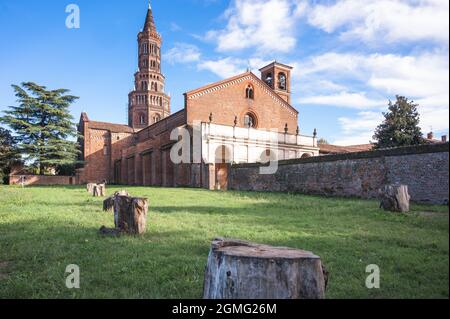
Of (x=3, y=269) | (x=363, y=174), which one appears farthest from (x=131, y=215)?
(x=363, y=174)

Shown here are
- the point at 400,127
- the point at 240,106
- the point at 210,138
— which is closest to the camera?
the point at 400,127

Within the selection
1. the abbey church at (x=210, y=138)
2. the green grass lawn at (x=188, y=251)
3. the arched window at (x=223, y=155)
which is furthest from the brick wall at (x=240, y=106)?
the green grass lawn at (x=188, y=251)

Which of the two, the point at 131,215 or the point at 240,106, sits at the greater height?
the point at 240,106

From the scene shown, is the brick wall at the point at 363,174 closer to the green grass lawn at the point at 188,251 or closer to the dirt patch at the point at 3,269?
the green grass lawn at the point at 188,251

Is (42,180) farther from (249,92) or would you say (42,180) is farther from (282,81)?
(282,81)

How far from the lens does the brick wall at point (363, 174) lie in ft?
43.4

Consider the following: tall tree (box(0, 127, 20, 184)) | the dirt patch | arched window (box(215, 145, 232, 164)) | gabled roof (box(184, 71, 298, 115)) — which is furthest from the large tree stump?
tall tree (box(0, 127, 20, 184))

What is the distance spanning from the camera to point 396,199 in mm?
10125

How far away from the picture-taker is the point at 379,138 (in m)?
25.7

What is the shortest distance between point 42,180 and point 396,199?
38.1m

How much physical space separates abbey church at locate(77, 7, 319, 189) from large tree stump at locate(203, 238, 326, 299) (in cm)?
2370

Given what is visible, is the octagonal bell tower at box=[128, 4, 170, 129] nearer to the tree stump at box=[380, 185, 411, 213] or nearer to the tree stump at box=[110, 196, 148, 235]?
the tree stump at box=[380, 185, 411, 213]

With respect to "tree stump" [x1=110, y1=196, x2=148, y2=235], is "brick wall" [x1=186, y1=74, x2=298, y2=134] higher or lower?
higher

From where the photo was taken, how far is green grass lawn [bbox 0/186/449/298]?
12.2ft
